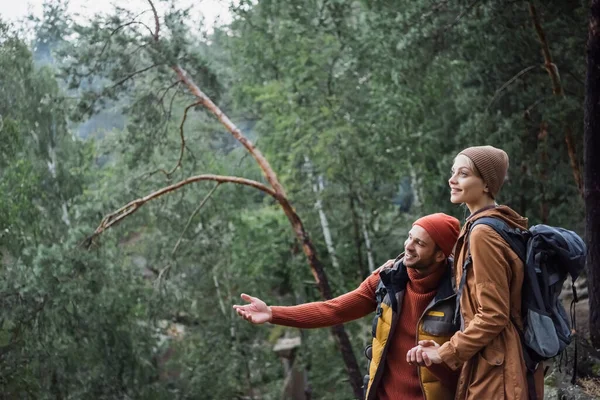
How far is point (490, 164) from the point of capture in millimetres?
2424

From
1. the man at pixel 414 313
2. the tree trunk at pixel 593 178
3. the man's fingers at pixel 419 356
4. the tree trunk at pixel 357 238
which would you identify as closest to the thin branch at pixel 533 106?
the tree trunk at pixel 593 178

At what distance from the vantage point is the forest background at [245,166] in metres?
9.28

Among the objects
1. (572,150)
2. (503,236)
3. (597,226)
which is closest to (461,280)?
(503,236)

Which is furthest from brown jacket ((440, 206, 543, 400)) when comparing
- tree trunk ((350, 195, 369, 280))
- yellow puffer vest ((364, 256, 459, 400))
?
tree trunk ((350, 195, 369, 280))

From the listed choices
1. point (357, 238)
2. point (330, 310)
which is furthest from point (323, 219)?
point (330, 310)

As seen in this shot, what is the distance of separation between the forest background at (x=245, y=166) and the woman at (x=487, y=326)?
679cm

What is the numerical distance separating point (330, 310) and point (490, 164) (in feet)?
2.90

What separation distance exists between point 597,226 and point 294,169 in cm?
737

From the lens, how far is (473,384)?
2.30 m

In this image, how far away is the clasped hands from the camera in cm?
223

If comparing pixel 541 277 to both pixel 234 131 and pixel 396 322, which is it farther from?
pixel 234 131

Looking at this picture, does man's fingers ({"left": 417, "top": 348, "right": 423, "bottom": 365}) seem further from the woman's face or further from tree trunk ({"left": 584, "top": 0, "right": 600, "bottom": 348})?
tree trunk ({"left": 584, "top": 0, "right": 600, "bottom": 348})

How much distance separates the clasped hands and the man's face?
312 mm

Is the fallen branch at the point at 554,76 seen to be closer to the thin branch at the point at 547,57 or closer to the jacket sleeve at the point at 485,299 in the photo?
the thin branch at the point at 547,57
